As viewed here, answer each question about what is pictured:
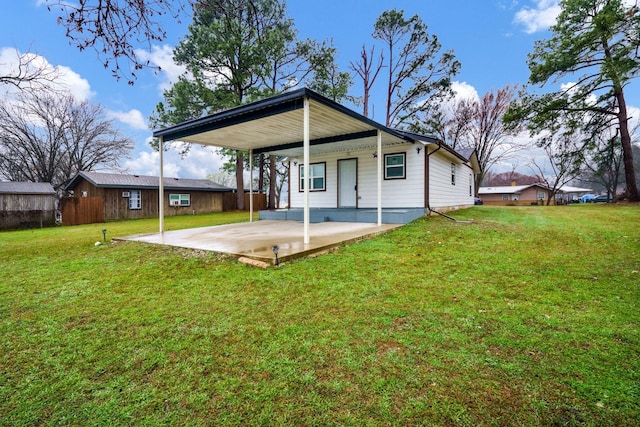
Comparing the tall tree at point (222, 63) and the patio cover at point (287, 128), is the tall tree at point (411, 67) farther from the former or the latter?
the patio cover at point (287, 128)

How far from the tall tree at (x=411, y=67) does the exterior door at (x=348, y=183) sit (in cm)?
1253

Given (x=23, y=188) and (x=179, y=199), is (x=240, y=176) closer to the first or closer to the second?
(x=179, y=199)

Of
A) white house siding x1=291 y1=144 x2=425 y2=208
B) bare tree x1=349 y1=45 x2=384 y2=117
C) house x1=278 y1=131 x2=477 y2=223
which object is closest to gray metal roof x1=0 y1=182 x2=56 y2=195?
house x1=278 y1=131 x2=477 y2=223

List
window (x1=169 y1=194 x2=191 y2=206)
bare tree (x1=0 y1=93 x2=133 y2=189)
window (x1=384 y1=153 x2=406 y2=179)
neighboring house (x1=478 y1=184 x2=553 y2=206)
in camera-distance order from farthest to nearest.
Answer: neighboring house (x1=478 y1=184 x2=553 y2=206) → window (x1=169 y1=194 x2=191 y2=206) → bare tree (x1=0 y1=93 x2=133 y2=189) → window (x1=384 y1=153 x2=406 y2=179)

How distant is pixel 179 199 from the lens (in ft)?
69.8

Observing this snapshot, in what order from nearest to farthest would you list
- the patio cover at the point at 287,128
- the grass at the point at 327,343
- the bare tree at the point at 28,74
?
the grass at the point at 327,343, the patio cover at the point at 287,128, the bare tree at the point at 28,74

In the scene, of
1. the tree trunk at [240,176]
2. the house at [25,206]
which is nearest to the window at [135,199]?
the house at [25,206]

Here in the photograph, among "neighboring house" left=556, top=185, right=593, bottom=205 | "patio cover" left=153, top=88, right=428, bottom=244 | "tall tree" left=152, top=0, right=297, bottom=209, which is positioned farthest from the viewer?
"neighboring house" left=556, top=185, right=593, bottom=205

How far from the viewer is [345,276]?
392 centimetres

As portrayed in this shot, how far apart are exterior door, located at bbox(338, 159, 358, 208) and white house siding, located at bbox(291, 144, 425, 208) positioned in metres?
0.13

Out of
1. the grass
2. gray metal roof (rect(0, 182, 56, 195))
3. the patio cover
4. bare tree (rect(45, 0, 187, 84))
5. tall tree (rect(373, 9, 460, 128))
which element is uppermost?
tall tree (rect(373, 9, 460, 128))

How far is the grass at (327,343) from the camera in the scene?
166 cm

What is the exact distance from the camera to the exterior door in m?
11.0

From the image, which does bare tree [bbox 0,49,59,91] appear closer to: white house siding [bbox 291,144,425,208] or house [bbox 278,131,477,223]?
house [bbox 278,131,477,223]
